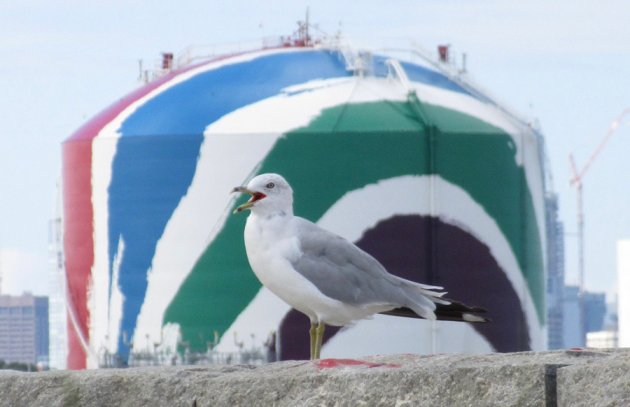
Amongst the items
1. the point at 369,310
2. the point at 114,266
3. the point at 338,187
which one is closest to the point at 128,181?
the point at 114,266

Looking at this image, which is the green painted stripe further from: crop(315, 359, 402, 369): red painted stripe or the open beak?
crop(315, 359, 402, 369): red painted stripe

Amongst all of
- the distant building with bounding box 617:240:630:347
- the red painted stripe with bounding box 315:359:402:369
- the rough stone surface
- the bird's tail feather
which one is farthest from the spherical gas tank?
the distant building with bounding box 617:240:630:347

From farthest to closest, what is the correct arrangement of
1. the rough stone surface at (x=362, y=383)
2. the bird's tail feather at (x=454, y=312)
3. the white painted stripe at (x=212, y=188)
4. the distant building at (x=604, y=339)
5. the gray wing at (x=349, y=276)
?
the distant building at (x=604, y=339) < the white painted stripe at (x=212, y=188) < the gray wing at (x=349, y=276) < the bird's tail feather at (x=454, y=312) < the rough stone surface at (x=362, y=383)

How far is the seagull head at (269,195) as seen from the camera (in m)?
8.39

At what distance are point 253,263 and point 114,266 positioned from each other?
1250 inches

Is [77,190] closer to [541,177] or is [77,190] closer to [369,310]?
[541,177]

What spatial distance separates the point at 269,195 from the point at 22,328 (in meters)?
166

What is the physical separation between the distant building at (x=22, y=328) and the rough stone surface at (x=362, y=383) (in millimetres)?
157561

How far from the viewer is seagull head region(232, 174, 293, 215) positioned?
27.5 feet

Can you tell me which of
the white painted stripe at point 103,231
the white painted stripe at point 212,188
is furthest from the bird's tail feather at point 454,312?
the white painted stripe at point 103,231

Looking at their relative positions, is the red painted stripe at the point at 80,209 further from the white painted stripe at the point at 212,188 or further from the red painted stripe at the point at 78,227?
the white painted stripe at the point at 212,188

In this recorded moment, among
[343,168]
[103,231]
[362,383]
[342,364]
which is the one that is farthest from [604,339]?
[362,383]

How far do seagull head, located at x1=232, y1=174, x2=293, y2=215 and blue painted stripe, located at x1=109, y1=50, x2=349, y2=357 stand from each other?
101ft

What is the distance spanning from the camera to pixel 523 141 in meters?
41.8
